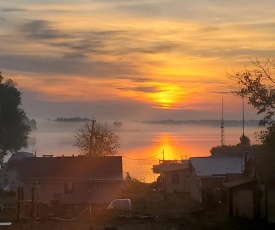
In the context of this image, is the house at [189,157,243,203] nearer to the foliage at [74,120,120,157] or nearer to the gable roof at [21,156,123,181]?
the gable roof at [21,156,123,181]

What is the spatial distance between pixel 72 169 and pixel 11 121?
111 ft

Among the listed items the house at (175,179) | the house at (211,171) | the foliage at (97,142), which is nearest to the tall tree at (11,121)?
the foliage at (97,142)

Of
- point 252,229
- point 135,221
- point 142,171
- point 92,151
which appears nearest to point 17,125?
point 92,151

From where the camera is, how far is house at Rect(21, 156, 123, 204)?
56.7 meters

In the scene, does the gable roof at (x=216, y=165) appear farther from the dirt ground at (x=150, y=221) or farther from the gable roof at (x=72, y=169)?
the gable roof at (x=72, y=169)

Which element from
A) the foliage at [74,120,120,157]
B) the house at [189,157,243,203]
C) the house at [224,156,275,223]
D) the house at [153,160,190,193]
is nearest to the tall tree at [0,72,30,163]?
the foliage at [74,120,120,157]

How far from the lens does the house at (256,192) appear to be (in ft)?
115

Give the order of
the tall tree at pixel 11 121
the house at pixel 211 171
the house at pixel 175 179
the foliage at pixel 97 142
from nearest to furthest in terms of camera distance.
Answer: the house at pixel 211 171 → the house at pixel 175 179 → the foliage at pixel 97 142 → the tall tree at pixel 11 121

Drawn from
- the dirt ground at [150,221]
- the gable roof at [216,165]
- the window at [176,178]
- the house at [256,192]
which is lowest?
the dirt ground at [150,221]

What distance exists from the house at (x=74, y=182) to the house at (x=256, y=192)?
1964 centimetres

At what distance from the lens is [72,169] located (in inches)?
2301

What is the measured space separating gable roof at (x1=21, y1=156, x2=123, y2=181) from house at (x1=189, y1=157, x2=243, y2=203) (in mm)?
7196

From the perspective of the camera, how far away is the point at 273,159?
3622 centimetres

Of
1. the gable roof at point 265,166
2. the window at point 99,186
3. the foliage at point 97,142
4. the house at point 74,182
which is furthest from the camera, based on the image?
the foliage at point 97,142
